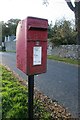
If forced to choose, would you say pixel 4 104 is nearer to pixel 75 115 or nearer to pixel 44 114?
pixel 44 114

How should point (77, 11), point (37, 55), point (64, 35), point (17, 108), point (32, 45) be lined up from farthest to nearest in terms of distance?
1. point (64, 35)
2. point (77, 11)
3. point (17, 108)
4. point (37, 55)
5. point (32, 45)

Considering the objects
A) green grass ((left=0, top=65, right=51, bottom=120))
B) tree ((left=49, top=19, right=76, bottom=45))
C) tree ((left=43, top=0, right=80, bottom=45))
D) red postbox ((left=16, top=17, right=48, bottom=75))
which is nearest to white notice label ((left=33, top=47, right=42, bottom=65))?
red postbox ((left=16, top=17, right=48, bottom=75))

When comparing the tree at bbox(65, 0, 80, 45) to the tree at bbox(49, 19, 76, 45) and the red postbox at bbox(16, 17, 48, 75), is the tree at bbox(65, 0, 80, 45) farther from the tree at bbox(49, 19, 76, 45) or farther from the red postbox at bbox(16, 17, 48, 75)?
the red postbox at bbox(16, 17, 48, 75)

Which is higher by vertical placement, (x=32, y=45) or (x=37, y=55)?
(x=32, y=45)

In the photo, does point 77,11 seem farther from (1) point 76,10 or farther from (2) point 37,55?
(2) point 37,55

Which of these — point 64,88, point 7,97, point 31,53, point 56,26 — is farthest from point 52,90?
point 56,26

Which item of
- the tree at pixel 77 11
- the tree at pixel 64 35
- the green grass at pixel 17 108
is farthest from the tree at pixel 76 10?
the green grass at pixel 17 108

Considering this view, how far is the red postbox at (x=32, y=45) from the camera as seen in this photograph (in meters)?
4.07

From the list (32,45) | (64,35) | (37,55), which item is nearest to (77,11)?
(64,35)

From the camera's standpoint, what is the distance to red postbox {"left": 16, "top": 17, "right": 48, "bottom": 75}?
13.4 feet

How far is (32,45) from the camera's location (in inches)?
163

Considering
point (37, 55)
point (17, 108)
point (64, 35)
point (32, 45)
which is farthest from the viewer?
point (64, 35)

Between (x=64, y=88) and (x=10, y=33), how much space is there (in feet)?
243

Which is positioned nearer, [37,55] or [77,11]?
[37,55]
